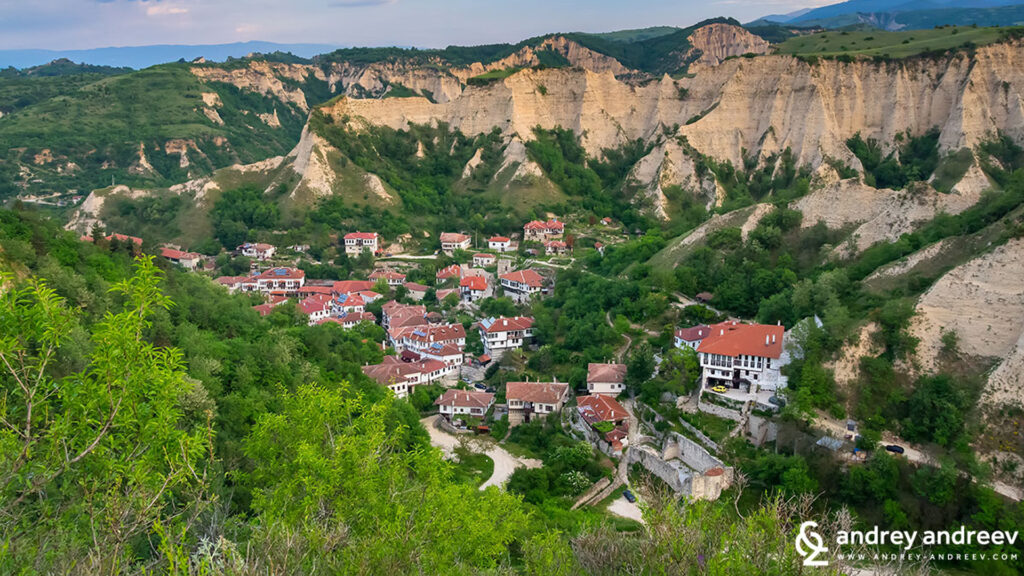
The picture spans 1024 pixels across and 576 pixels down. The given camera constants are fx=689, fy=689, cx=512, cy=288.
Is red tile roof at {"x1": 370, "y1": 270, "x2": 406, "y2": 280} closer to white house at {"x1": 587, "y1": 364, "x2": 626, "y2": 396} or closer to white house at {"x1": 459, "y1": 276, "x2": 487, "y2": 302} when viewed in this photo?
white house at {"x1": 459, "y1": 276, "x2": 487, "y2": 302}

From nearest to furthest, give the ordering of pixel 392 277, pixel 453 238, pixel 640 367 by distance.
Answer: pixel 640 367
pixel 392 277
pixel 453 238

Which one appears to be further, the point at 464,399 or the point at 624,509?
the point at 464,399

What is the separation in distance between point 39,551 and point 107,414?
5.54ft

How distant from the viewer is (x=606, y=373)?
111ft

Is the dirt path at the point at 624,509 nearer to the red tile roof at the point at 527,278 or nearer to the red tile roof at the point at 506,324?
the red tile roof at the point at 506,324

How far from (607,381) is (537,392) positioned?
3474 mm

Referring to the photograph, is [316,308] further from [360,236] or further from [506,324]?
[360,236]

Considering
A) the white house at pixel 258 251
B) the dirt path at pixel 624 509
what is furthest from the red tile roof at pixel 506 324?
the white house at pixel 258 251

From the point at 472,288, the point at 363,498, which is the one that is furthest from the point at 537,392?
the point at 363,498

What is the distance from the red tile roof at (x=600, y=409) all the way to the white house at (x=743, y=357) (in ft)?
13.2

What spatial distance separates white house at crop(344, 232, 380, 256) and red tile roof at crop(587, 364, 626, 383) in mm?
35355

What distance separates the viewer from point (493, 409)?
35.6 metres

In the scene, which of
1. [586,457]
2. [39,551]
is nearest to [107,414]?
[39,551]

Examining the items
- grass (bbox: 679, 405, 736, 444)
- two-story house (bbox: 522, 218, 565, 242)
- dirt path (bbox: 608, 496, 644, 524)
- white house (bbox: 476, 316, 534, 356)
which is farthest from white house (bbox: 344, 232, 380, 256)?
dirt path (bbox: 608, 496, 644, 524)
